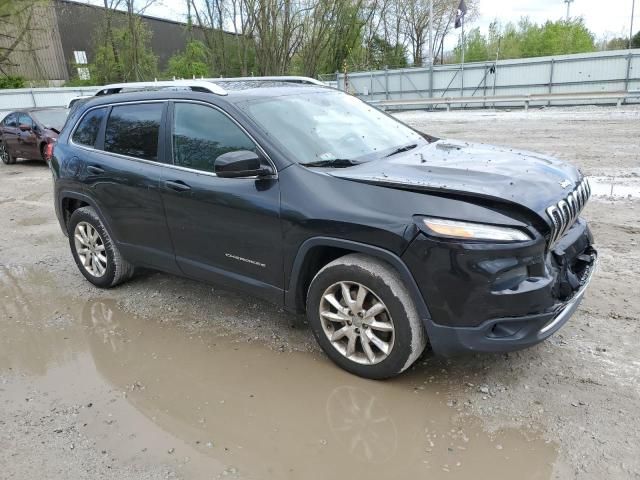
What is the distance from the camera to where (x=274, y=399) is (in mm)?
3180

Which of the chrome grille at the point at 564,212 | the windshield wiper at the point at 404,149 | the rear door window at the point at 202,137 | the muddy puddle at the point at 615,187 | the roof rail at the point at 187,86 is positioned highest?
the roof rail at the point at 187,86

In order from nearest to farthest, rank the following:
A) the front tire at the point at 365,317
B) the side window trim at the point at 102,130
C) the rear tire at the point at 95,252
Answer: the front tire at the point at 365,317 < the side window trim at the point at 102,130 < the rear tire at the point at 95,252

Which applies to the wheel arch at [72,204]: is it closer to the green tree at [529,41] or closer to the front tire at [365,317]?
the front tire at [365,317]

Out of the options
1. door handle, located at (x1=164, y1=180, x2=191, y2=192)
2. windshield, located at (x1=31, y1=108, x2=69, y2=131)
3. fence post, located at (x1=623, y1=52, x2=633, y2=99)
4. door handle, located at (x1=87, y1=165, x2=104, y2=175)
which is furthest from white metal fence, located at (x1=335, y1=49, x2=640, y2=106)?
door handle, located at (x1=164, y1=180, x2=191, y2=192)

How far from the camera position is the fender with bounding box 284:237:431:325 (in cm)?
292

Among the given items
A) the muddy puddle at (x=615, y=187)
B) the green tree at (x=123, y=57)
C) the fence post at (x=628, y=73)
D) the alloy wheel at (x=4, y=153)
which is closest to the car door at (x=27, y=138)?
the alloy wheel at (x=4, y=153)

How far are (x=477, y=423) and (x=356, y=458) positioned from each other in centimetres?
71

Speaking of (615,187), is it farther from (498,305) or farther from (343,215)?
(343,215)

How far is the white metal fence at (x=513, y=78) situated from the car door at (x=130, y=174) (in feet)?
74.0

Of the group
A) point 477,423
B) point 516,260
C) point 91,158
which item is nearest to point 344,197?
point 516,260

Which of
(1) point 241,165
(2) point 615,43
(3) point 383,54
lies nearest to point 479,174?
(1) point 241,165

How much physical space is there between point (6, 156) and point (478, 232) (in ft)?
49.6

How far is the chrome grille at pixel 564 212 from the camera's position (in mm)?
2916

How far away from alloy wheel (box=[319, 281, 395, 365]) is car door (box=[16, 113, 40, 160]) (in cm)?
1214
